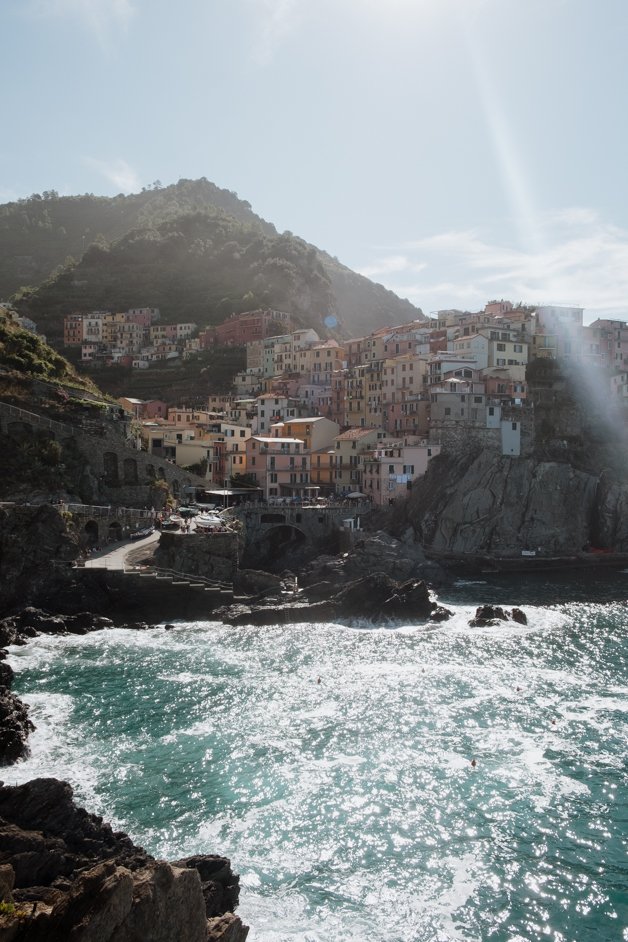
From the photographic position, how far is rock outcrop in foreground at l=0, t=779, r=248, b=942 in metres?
14.0

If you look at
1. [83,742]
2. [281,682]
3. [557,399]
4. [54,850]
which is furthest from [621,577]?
[54,850]

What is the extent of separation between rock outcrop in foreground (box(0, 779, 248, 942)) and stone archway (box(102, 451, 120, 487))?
158 feet

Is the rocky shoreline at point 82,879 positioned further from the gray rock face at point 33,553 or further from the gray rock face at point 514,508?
the gray rock face at point 514,508

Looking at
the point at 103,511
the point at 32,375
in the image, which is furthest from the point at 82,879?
the point at 32,375

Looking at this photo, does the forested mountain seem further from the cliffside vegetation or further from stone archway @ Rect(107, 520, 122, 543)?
stone archway @ Rect(107, 520, 122, 543)

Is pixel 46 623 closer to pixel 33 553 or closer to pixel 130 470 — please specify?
pixel 33 553

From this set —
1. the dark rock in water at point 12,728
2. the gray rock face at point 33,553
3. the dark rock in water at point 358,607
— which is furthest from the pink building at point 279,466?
the dark rock in water at point 12,728

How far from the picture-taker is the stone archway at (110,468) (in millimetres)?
69812

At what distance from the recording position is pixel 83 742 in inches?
1244

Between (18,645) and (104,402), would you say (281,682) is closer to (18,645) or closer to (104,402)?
(18,645)

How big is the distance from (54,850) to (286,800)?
9662 mm

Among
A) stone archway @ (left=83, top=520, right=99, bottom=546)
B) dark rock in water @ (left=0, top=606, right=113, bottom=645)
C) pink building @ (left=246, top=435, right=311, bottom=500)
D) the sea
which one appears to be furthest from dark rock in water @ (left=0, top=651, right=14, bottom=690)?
pink building @ (left=246, top=435, right=311, bottom=500)

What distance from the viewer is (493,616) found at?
53.6 m

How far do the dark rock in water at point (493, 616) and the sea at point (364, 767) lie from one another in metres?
3.07
